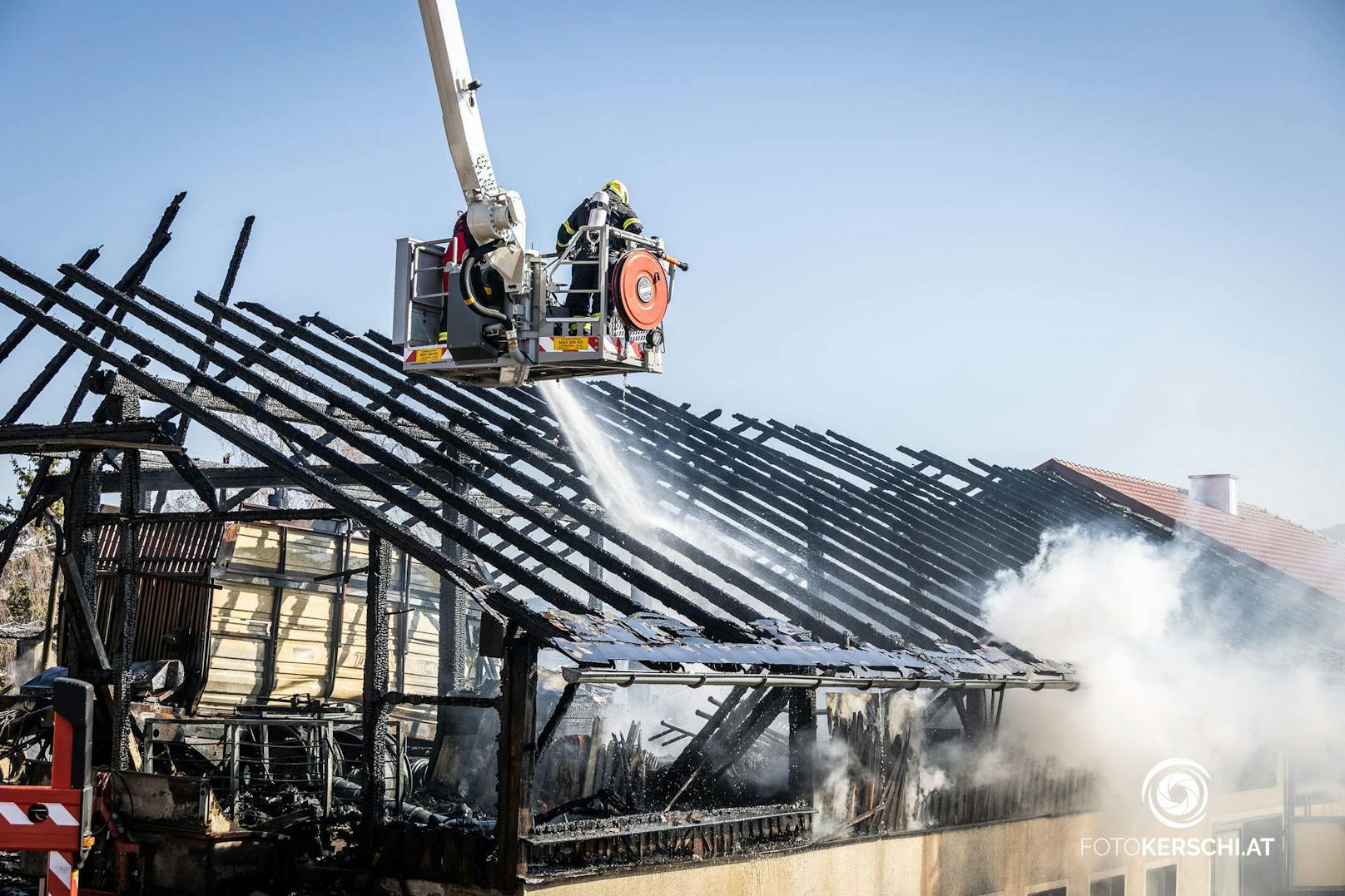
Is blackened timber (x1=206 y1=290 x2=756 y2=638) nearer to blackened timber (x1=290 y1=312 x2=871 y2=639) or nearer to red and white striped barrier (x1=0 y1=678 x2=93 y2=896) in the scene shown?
blackened timber (x1=290 y1=312 x2=871 y2=639)

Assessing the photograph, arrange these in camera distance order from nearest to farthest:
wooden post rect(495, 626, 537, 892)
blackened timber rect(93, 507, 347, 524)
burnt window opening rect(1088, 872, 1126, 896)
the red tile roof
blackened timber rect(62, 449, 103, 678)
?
1. wooden post rect(495, 626, 537, 892)
2. blackened timber rect(93, 507, 347, 524)
3. blackened timber rect(62, 449, 103, 678)
4. burnt window opening rect(1088, 872, 1126, 896)
5. the red tile roof

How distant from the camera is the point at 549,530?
11.6 m

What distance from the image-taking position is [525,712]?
9250mm

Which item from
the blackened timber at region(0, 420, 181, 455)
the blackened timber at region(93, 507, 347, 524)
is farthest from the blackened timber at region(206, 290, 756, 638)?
the blackened timber at region(0, 420, 181, 455)

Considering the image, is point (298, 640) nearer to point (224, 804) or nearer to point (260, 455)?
point (224, 804)

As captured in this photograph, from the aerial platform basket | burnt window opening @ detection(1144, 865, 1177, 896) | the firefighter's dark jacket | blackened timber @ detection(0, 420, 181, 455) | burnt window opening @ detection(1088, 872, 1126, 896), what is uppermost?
the firefighter's dark jacket

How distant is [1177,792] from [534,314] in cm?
1143

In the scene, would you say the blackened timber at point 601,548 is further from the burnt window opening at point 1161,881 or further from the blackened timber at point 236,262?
the burnt window opening at point 1161,881

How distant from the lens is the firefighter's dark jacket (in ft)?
38.2

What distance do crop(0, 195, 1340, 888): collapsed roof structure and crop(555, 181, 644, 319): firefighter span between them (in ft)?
6.51

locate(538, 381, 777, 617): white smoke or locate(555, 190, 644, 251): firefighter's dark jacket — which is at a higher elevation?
locate(555, 190, 644, 251): firefighter's dark jacket

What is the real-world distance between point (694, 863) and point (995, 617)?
23.4 ft

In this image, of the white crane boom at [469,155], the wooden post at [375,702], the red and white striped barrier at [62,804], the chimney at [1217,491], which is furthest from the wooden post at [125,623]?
the chimney at [1217,491]

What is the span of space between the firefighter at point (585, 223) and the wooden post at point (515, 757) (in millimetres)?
3637
